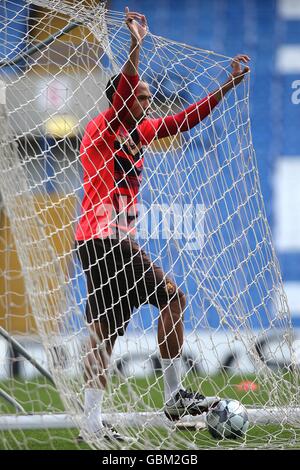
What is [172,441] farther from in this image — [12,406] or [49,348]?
[12,406]

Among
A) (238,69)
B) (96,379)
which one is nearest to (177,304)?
(96,379)

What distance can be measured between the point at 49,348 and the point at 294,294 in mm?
2863

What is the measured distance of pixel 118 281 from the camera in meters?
3.73

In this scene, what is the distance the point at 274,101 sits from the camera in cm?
605

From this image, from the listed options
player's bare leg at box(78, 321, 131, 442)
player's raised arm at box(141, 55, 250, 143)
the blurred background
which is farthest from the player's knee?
the blurred background

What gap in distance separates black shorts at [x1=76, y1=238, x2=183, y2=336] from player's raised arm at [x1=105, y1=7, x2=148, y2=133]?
42cm

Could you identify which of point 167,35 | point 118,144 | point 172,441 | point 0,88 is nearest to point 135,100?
point 118,144

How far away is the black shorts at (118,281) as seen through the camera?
367cm

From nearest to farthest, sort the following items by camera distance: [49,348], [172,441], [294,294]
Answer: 1. [49,348]
2. [172,441]
3. [294,294]

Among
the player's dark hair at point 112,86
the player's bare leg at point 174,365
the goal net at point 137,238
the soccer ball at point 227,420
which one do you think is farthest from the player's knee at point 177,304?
the player's dark hair at point 112,86

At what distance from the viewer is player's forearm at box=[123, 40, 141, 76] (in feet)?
11.5

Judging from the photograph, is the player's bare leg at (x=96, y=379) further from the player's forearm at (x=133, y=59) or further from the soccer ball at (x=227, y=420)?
the player's forearm at (x=133, y=59)

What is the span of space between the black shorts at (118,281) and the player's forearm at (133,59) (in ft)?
1.93

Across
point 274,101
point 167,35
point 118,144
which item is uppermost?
point 167,35
